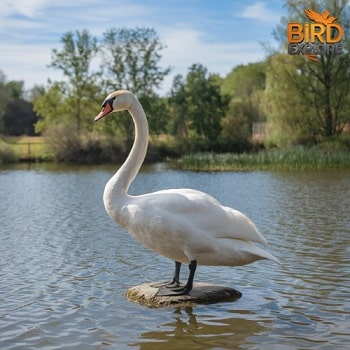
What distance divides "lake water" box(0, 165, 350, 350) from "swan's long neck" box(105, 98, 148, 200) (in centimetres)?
129

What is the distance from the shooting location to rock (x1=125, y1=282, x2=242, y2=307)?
261 inches

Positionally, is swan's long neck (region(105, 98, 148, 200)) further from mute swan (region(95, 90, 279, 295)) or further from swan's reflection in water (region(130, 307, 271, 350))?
swan's reflection in water (region(130, 307, 271, 350))

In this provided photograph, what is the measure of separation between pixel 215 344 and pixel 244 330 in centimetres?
47

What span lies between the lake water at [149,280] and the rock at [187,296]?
11cm

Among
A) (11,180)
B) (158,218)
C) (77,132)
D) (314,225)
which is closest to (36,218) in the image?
(314,225)

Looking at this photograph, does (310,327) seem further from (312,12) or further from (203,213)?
(312,12)

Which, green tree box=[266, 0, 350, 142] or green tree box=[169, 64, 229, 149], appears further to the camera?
green tree box=[169, 64, 229, 149]

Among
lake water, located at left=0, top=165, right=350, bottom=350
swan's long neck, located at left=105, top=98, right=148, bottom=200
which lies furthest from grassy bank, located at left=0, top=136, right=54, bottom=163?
swan's long neck, located at left=105, top=98, right=148, bottom=200

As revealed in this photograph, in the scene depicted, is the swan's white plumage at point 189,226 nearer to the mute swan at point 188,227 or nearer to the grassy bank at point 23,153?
the mute swan at point 188,227

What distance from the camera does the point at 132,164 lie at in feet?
23.2

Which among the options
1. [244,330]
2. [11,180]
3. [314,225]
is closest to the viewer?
[244,330]

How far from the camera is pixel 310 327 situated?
5887 millimetres

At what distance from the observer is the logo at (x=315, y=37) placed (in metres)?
34.9

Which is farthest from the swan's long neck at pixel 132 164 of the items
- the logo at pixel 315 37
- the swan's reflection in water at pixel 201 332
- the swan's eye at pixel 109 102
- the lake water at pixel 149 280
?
the logo at pixel 315 37
